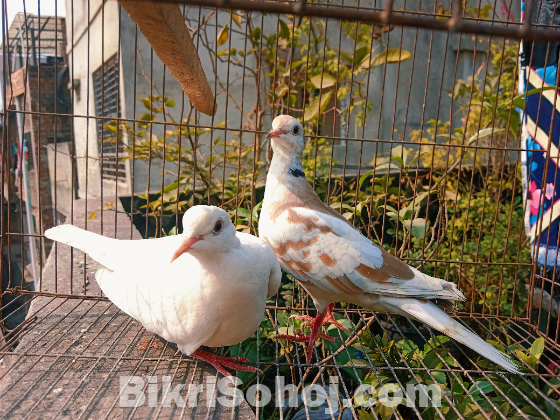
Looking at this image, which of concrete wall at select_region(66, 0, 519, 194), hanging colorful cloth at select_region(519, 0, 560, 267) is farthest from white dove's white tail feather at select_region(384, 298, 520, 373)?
concrete wall at select_region(66, 0, 519, 194)

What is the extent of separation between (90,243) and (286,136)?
3.31 feet

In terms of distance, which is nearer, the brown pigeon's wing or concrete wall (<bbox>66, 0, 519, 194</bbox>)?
the brown pigeon's wing

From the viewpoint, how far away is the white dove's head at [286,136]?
6.36 feet

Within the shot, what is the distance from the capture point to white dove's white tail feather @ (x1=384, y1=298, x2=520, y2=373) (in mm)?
1460

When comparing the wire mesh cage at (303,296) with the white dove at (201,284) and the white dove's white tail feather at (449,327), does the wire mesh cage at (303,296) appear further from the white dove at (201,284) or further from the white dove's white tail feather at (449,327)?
the white dove at (201,284)

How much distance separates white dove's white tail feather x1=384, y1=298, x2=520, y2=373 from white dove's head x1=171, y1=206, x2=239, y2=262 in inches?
32.6

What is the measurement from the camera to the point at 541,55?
269 cm

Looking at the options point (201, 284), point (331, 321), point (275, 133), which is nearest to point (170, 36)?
point (201, 284)

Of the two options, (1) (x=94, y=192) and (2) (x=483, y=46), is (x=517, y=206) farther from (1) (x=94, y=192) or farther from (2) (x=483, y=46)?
(1) (x=94, y=192)

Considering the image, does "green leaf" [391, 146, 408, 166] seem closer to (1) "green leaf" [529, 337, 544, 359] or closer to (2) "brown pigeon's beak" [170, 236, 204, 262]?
(1) "green leaf" [529, 337, 544, 359]

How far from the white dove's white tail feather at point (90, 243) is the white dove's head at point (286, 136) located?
2.91 feet

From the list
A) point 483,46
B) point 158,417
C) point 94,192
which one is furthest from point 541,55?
point 94,192

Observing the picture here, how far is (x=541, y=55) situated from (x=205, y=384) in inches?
115

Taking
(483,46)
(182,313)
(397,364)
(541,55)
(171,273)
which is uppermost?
(483,46)
